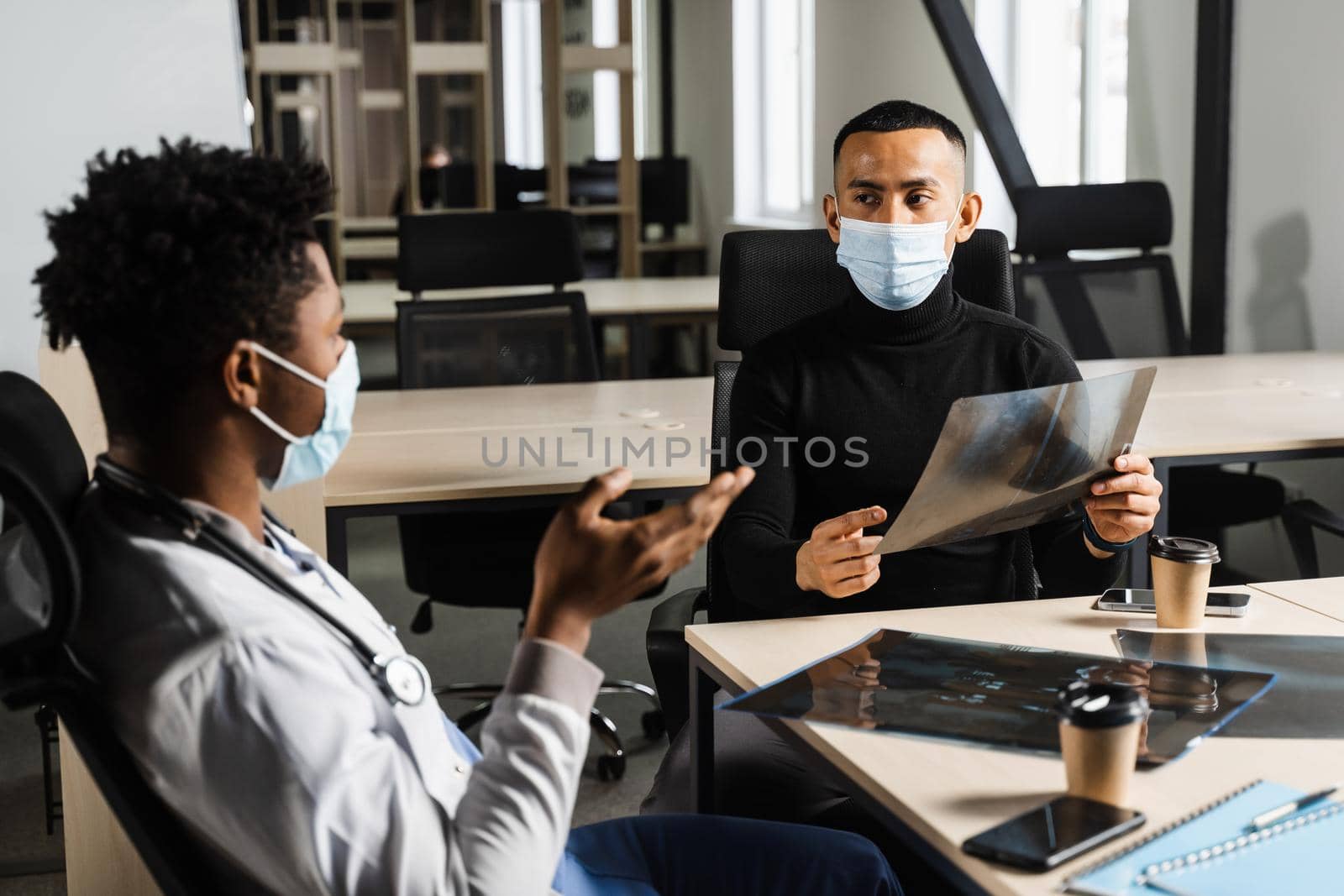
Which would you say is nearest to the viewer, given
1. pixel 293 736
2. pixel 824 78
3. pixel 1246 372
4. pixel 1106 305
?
pixel 293 736

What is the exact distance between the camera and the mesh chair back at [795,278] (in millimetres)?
2096

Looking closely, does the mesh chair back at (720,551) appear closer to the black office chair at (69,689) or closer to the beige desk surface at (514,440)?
the beige desk surface at (514,440)

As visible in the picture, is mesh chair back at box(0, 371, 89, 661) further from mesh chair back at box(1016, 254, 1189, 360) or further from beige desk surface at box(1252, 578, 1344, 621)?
mesh chair back at box(1016, 254, 1189, 360)

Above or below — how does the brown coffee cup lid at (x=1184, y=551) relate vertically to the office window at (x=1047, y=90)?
below

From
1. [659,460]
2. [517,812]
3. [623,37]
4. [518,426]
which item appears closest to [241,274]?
[517,812]

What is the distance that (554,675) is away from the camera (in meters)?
0.94

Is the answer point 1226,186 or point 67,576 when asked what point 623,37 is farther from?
point 67,576

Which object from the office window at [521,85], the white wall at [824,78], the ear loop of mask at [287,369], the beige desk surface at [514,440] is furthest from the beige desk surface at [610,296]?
the office window at [521,85]

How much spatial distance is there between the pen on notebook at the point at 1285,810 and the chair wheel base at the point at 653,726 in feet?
6.54

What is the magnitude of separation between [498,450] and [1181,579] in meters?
1.37

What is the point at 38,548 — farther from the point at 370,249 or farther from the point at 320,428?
the point at 370,249

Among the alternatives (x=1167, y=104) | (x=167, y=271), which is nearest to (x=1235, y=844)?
(x=167, y=271)

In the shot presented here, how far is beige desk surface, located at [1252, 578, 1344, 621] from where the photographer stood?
1.55 m

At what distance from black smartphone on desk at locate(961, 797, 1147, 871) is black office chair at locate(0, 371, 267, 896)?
1.67ft
